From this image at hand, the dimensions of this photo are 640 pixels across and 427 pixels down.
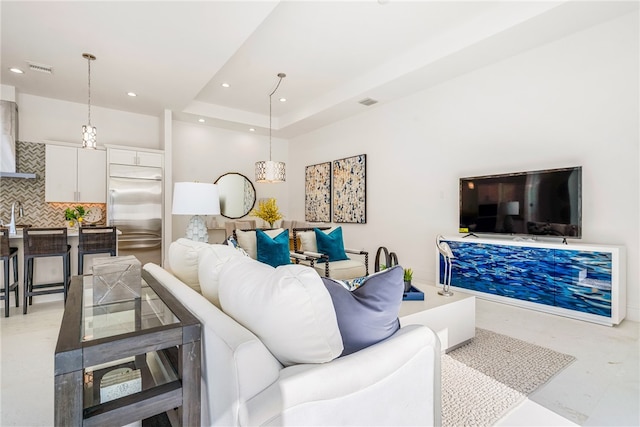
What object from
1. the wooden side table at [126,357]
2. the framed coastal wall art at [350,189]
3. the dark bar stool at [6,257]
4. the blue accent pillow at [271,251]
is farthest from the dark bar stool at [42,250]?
the framed coastal wall art at [350,189]

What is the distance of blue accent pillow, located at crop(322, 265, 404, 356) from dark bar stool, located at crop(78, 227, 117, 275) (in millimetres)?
3515

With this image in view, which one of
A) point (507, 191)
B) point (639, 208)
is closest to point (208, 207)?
point (507, 191)

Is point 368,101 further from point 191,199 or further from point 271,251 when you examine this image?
point 191,199

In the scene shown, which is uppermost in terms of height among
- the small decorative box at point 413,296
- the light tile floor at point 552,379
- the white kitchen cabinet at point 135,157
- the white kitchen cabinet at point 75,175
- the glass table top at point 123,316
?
the white kitchen cabinet at point 135,157

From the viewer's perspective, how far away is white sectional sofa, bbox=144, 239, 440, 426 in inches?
33.7

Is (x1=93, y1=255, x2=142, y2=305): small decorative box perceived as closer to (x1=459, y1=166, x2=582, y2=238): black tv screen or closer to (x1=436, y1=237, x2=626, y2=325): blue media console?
(x1=436, y1=237, x2=626, y2=325): blue media console

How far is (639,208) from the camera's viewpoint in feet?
9.78

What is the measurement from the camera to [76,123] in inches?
205

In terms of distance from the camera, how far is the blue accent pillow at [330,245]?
3896 millimetres

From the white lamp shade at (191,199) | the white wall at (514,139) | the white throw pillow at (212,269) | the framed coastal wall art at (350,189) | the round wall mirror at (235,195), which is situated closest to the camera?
the white throw pillow at (212,269)

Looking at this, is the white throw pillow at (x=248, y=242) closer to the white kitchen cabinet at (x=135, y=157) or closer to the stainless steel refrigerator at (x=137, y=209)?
the stainless steel refrigerator at (x=137, y=209)

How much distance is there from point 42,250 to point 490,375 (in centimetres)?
420

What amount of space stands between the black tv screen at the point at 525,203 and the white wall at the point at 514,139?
0.18 metres

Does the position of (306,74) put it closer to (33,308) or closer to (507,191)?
(507,191)
